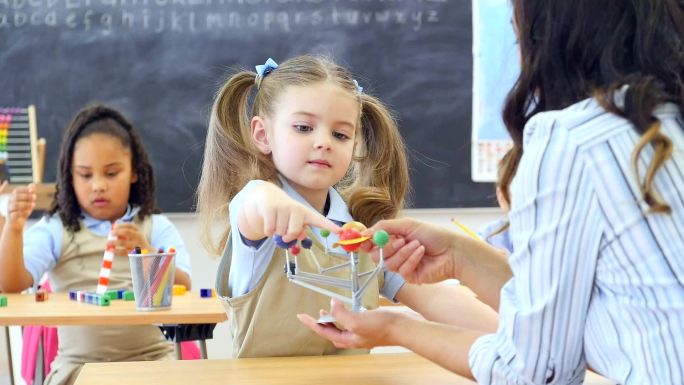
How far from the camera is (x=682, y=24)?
3.60 ft

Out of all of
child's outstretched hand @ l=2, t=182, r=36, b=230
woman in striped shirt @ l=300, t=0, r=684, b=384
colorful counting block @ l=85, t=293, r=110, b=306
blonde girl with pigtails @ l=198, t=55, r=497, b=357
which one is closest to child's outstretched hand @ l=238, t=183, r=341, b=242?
blonde girl with pigtails @ l=198, t=55, r=497, b=357

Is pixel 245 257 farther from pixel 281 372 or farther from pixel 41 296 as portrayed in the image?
pixel 41 296

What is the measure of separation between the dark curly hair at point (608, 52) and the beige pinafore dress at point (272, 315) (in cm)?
75

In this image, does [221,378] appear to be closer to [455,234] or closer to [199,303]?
[455,234]

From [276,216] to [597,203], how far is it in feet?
1.85

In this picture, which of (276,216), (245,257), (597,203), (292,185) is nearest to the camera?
(597,203)

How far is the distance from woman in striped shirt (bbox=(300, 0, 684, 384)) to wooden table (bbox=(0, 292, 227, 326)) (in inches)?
54.7

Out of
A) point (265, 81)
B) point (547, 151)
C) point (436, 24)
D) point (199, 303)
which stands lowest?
point (199, 303)

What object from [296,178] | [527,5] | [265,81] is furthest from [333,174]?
[527,5]

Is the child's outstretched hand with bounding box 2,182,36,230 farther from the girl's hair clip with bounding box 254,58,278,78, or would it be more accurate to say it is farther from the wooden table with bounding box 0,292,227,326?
the girl's hair clip with bounding box 254,58,278,78

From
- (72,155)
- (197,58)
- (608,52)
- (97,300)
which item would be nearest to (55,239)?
(72,155)

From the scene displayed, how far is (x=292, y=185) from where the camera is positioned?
1895 millimetres

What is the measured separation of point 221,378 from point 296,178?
0.56 meters

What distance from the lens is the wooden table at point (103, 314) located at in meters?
2.35
